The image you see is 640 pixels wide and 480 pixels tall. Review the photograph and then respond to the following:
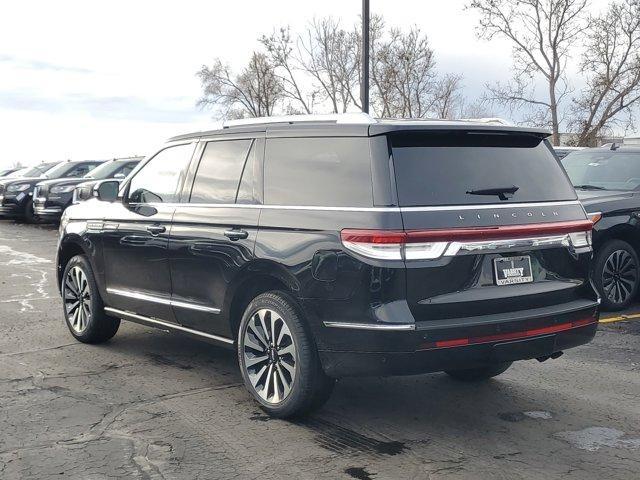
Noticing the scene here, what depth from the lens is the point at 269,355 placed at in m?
4.93

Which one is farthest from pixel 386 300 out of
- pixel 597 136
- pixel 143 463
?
pixel 597 136

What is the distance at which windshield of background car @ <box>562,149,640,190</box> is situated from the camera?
9.18 metres

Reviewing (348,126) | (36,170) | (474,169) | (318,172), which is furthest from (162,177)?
(36,170)

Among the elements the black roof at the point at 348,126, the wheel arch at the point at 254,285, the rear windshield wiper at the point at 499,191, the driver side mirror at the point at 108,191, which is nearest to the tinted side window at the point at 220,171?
the black roof at the point at 348,126

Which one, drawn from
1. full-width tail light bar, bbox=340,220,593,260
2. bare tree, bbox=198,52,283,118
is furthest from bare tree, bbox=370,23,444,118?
full-width tail light bar, bbox=340,220,593,260

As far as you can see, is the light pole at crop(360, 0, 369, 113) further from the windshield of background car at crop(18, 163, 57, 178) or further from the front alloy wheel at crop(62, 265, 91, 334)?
the windshield of background car at crop(18, 163, 57, 178)

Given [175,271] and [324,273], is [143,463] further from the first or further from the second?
[175,271]

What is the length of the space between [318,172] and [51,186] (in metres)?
15.8

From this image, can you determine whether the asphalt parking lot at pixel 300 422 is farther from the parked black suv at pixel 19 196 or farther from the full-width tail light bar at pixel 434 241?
the parked black suv at pixel 19 196

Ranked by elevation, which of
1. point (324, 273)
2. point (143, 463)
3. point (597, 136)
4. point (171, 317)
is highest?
point (597, 136)

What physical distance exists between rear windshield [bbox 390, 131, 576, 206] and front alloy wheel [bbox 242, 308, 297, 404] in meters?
1.14

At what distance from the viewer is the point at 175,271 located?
569 cm

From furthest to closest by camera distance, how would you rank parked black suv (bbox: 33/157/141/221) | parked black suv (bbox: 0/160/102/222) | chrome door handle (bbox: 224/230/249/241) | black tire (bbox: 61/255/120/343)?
1. parked black suv (bbox: 0/160/102/222)
2. parked black suv (bbox: 33/157/141/221)
3. black tire (bbox: 61/255/120/343)
4. chrome door handle (bbox: 224/230/249/241)

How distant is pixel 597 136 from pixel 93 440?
35.1m
